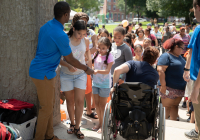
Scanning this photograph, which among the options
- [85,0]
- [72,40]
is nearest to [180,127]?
[72,40]

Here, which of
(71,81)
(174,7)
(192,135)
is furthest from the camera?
(174,7)

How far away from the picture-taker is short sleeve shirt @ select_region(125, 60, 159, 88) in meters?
3.23

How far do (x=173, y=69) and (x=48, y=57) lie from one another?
2579mm

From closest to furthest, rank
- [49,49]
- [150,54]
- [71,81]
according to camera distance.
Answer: [49,49] < [150,54] < [71,81]

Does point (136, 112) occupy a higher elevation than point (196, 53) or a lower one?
lower

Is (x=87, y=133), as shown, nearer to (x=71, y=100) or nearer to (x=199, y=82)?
(x=71, y=100)

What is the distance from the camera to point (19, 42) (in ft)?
11.0

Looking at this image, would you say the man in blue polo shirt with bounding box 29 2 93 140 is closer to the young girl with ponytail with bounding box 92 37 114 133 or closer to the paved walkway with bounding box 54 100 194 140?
the paved walkway with bounding box 54 100 194 140

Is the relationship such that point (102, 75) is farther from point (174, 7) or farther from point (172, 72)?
point (174, 7)

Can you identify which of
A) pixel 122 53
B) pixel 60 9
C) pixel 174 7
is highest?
pixel 174 7

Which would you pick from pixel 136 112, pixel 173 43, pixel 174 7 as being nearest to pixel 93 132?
pixel 136 112

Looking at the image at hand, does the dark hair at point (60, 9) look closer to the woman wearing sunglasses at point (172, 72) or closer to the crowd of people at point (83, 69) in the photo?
the crowd of people at point (83, 69)

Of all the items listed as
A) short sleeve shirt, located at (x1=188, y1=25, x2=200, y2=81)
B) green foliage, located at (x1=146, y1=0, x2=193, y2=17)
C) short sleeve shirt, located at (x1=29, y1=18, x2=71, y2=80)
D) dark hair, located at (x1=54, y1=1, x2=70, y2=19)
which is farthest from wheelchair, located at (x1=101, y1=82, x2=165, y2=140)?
green foliage, located at (x1=146, y1=0, x2=193, y2=17)

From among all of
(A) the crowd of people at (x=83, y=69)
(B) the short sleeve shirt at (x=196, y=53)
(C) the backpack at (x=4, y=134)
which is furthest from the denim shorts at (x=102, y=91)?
(C) the backpack at (x=4, y=134)
